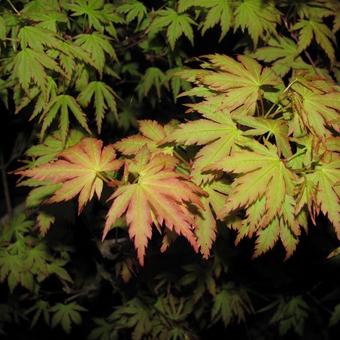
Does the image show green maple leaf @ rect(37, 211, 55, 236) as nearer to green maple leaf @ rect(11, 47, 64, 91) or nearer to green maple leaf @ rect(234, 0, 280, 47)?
green maple leaf @ rect(11, 47, 64, 91)

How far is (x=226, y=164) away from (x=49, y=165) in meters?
0.51

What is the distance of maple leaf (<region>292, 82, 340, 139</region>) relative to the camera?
4.11 feet

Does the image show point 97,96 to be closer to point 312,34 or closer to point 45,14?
point 45,14

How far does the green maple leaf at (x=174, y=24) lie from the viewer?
175cm

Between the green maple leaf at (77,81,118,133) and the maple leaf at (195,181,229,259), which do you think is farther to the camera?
the green maple leaf at (77,81,118,133)

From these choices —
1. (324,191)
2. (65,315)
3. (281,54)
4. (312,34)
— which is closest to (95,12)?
(281,54)

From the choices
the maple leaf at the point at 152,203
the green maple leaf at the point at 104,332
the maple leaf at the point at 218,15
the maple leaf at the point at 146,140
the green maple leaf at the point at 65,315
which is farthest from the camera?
the green maple leaf at the point at 104,332

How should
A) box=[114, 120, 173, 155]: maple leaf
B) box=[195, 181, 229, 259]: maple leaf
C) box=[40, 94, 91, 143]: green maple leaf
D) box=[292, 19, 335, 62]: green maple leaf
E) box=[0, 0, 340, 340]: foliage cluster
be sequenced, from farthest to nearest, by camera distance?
box=[292, 19, 335, 62]: green maple leaf, box=[40, 94, 91, 143]: green maple leaf, box=[114, 120, 173, 155]: maple leaf, box=[195, 181, 229, 259]: maple leaf, box=[0, 0, 340, 340]: foliage cluster

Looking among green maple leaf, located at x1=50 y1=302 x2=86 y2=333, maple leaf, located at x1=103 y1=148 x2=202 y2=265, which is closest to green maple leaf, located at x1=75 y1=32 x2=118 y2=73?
maple leaf, located at x1=103 y1=148 x2=202 y2=265

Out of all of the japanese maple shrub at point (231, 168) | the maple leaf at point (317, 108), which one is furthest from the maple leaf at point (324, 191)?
the maple leaf at point (317, 108)

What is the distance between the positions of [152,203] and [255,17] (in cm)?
103

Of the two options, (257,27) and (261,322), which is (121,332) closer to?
(261,322)

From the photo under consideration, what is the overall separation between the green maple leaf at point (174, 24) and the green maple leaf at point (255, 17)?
0.68ft

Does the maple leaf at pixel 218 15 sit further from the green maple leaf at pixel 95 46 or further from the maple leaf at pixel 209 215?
the maple leaf at pixel 209 215
